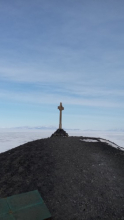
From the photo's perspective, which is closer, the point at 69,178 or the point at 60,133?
the point at 69,178

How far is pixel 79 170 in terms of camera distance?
46.8 feet

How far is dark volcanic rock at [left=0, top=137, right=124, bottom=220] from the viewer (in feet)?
36.6

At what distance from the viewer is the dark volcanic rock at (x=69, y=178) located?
11.1 meters

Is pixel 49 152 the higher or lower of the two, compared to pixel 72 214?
higher

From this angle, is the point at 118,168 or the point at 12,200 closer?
the point at 12,200

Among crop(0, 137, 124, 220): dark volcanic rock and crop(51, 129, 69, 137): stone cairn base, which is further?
crop(51, 129, 69, 137): stone cairn base

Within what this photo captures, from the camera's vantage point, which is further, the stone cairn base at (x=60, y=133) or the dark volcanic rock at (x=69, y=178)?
the stone cairn base at (x=60, y=133)

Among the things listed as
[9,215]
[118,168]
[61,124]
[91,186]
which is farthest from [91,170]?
[61,124]

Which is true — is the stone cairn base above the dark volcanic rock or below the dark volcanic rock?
above

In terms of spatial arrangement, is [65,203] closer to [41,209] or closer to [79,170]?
[41,209]

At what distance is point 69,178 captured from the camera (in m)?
13.3

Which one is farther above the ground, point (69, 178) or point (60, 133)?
point (60, 133)

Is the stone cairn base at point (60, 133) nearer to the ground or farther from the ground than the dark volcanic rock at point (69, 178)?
farther from the ground

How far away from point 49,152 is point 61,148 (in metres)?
1.28
